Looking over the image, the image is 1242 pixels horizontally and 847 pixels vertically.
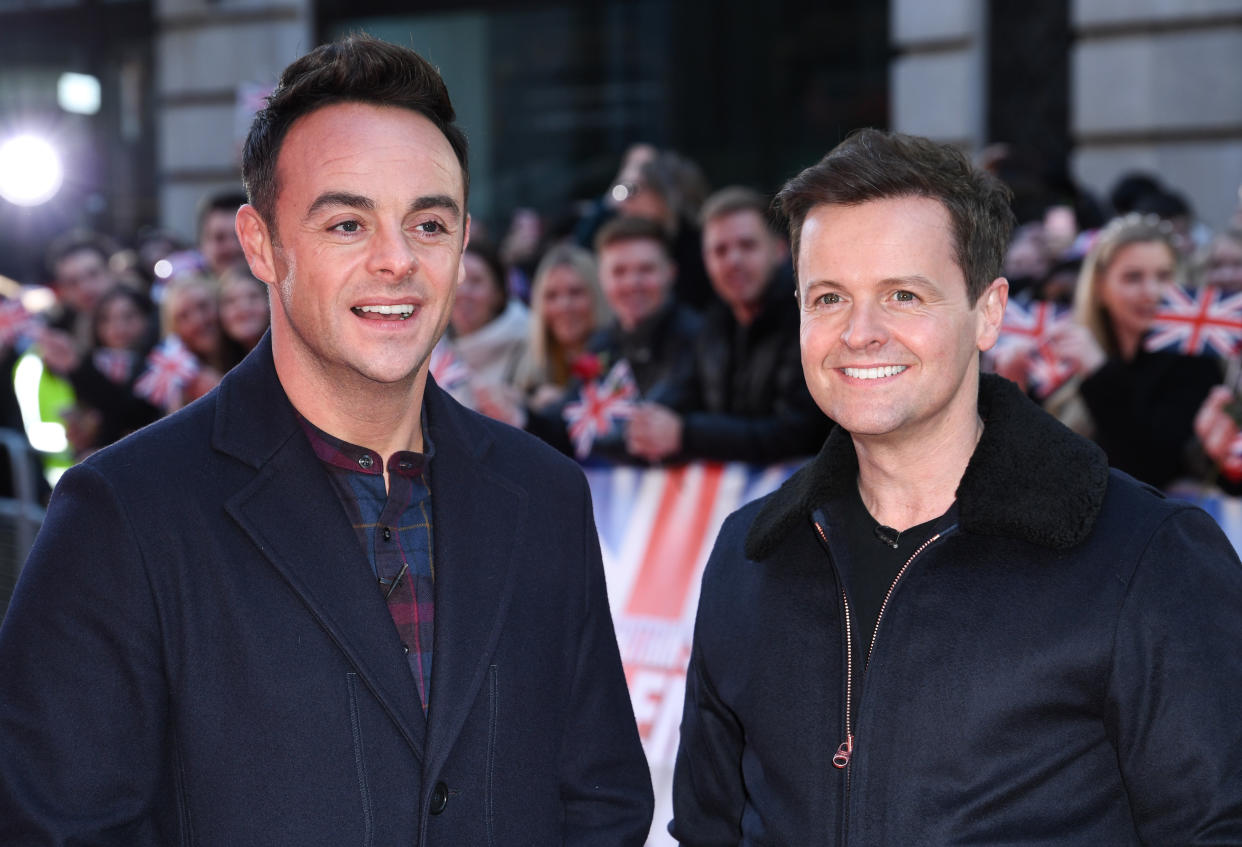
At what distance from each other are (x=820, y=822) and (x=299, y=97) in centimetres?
174

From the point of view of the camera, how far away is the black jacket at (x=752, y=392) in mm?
6004

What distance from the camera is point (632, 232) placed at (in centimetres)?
720

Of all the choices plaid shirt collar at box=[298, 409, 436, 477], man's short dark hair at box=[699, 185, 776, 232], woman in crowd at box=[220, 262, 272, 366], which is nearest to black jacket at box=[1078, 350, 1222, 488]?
man's short dark hair at box=[699, 185, 776, 232]

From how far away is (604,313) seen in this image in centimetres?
779

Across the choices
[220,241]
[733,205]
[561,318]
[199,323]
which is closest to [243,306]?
[199,323]

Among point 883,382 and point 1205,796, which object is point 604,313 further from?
point 1205,796

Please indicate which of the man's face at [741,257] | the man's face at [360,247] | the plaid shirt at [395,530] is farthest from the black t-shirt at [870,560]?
the man's face at [741,257]

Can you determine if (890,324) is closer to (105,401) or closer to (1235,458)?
(1235,458)

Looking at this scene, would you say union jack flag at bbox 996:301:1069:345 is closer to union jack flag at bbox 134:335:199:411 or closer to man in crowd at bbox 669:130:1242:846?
man in crowd at bbox 669:130:1242:846

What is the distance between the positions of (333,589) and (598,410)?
12.3 ft

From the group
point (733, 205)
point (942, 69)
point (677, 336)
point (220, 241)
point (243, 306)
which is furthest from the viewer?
point (942, 69)

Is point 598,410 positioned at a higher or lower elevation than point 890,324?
lower

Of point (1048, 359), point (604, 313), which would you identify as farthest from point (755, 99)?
point (1048, 359)

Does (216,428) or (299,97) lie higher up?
(299,97)
